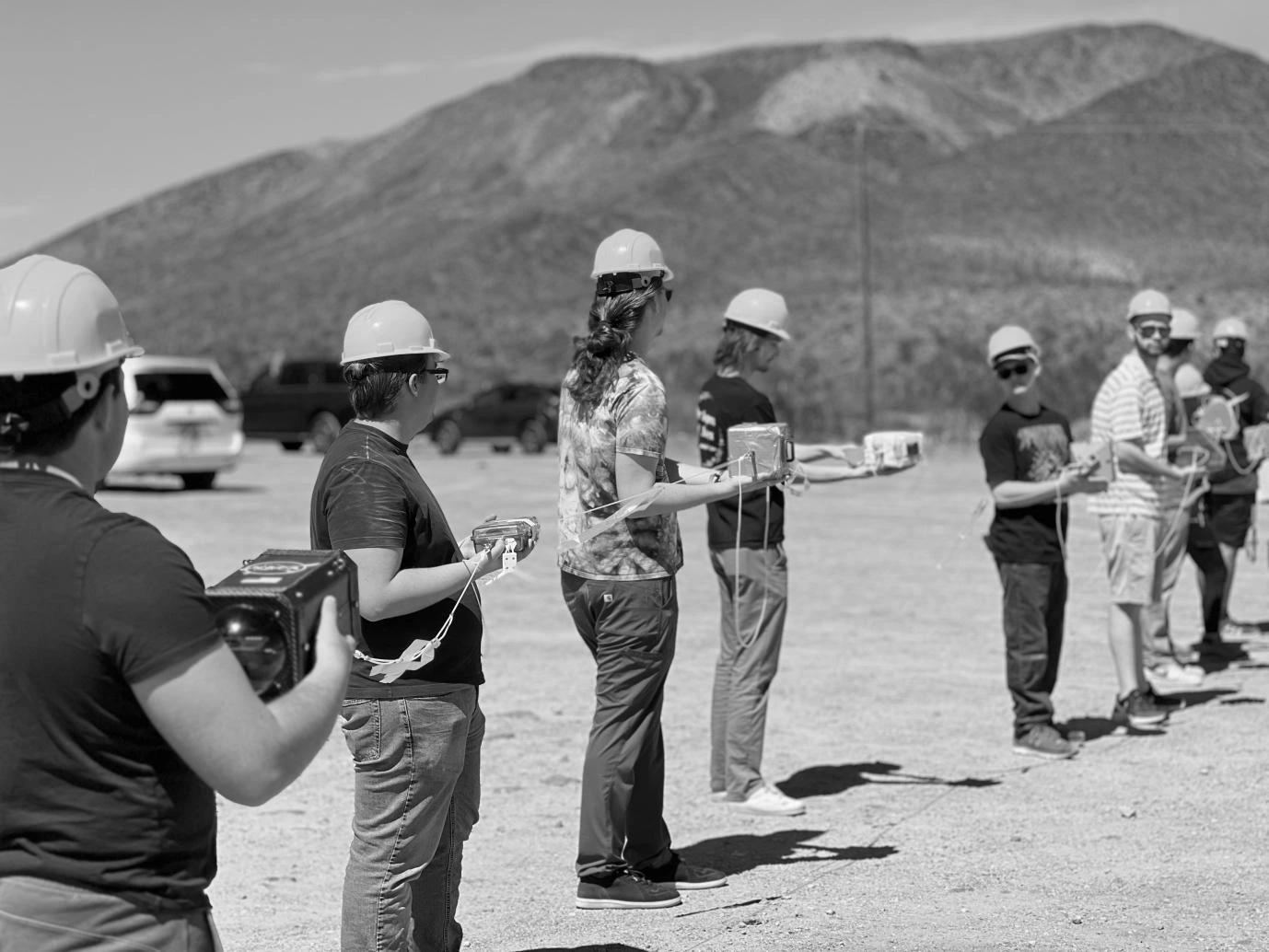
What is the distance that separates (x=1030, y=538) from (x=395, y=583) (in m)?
4.29

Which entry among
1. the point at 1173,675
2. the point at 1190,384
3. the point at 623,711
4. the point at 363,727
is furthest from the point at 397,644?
the point at 1190,384

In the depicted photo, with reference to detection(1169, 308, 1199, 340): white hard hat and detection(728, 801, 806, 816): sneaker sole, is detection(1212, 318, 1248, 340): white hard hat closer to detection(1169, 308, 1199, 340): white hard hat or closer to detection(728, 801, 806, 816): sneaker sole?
detection(1169, 308, 1199, 340): white hard hat

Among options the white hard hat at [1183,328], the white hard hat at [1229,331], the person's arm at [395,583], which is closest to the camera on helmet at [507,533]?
the person's arm at [395,583]

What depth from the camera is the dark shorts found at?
10.3 metres

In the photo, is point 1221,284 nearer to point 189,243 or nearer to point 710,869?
point 710,869

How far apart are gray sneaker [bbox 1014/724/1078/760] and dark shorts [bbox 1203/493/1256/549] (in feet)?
10.8

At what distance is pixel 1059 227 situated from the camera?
2960 inches

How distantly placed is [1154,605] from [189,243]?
13374 centimetres

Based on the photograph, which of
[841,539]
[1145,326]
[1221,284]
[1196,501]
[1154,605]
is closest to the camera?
[1145,326]

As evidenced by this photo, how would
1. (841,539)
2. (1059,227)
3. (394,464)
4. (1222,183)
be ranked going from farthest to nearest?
(1222,183) → (1059,227) → (841,539) → (394,464)

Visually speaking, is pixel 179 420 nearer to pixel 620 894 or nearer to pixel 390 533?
pixel 620 894

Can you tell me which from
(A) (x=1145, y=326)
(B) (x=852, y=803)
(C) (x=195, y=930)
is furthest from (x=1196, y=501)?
(C) (x=195, y=930)

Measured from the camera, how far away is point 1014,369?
7.38 metres

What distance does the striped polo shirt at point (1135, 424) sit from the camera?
8.03m
